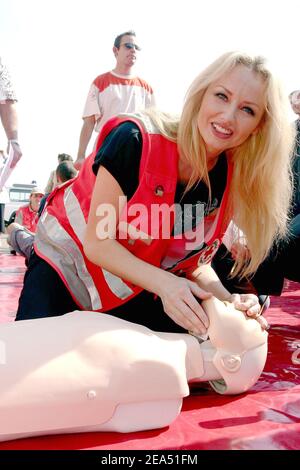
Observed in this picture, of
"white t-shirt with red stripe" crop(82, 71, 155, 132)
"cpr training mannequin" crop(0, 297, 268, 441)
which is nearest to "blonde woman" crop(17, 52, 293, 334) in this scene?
"cpr training mannequin" crop(0, 297, 268, 441)

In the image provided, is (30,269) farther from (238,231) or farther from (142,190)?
(238,231)

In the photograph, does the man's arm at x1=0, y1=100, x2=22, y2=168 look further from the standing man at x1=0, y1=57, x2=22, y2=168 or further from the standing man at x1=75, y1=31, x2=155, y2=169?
the standing man at x1=75, y1=31, x2=155, y2=169

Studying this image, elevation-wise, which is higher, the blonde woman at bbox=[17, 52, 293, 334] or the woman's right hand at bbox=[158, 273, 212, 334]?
the blonde woman at bbox=[17, 52, 293, 334]

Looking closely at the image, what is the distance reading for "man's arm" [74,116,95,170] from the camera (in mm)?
3033

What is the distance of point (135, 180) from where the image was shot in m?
1.28

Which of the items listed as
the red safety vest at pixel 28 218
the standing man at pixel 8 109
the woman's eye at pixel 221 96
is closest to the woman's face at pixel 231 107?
the woman's eye at pixel 221 96

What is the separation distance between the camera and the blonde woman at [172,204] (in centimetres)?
124

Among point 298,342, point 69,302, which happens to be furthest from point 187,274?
point 298,342

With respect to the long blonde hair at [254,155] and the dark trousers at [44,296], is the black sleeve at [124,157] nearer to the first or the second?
the long blonde hair at [254,155]

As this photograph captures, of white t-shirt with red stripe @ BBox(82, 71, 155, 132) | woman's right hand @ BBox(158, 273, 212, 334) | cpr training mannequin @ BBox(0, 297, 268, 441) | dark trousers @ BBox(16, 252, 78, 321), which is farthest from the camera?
white t-shirt with red stripe @ BBox(82, 71, 155, 132)

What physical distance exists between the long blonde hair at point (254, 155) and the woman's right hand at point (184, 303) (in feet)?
0.95

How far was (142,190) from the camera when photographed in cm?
A: 125

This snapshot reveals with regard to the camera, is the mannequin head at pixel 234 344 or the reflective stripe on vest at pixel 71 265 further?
the reflective stripe on vest at pixel 71 265
